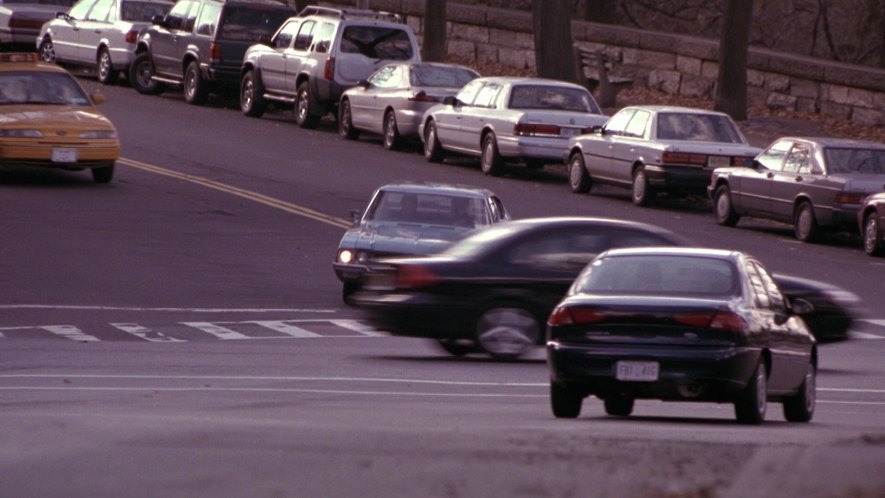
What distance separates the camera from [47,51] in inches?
1735

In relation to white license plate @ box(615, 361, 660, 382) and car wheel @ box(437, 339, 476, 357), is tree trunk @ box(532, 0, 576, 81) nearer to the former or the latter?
car wheel @ box(437, 339, 476, 357)

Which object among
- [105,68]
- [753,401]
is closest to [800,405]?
[753,401]

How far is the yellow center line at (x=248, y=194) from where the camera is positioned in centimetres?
2598

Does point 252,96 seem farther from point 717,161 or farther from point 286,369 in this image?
point 286,369

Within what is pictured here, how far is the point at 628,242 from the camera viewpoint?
16.9 meters

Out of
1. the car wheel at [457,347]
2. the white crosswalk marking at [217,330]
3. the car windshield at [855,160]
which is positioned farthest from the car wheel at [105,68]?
the car wheel at [457,347]

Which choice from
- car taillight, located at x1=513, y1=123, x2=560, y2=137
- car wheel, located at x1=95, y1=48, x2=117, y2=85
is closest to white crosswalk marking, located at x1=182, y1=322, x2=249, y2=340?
car taillight, located at x1=513, y1=123, x2=560, y2=137

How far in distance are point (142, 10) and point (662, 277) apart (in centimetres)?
3214

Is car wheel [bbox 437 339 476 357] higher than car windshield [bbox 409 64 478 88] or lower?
lower

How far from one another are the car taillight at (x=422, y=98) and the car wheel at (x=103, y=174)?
708 cm

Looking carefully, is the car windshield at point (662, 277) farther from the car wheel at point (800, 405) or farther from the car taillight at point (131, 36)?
the car taillight at point (131, 36)

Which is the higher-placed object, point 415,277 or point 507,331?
point 415,277

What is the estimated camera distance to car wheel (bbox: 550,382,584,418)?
12.6 metres

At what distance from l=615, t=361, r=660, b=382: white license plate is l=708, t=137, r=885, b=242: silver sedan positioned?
1372 centimetres
